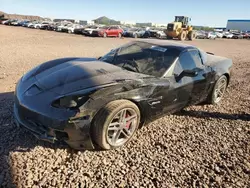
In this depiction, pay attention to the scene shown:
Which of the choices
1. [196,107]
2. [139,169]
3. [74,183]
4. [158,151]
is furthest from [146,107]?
[196,107]

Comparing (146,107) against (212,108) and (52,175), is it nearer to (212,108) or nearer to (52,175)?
(52,175)

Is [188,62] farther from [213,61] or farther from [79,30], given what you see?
[79,30]

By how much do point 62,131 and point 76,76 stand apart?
0.92 meters

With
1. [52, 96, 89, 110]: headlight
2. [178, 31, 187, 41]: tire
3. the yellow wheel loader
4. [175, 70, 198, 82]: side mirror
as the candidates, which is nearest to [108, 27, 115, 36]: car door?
the yellow wheel loader

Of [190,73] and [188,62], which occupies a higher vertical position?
[188,62]

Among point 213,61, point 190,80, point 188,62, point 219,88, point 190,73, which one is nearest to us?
point 190,73

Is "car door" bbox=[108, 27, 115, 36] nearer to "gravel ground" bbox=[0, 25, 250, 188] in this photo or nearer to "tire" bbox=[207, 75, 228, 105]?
"tire" bbox=[207, 75, 228, 105]

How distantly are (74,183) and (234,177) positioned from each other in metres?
1.93

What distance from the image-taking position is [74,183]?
2.38 metres

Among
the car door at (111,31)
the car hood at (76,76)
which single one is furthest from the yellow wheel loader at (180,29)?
the car hood at (76,76)

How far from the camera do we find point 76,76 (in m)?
3.16

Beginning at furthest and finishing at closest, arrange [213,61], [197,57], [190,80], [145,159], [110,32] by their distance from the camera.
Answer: [110,32]
[213,61]
[197,57]
[190,80]
[145,159]

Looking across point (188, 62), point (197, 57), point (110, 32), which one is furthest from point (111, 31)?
point (188, 62)

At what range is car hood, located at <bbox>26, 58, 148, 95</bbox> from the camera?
2.91 m
